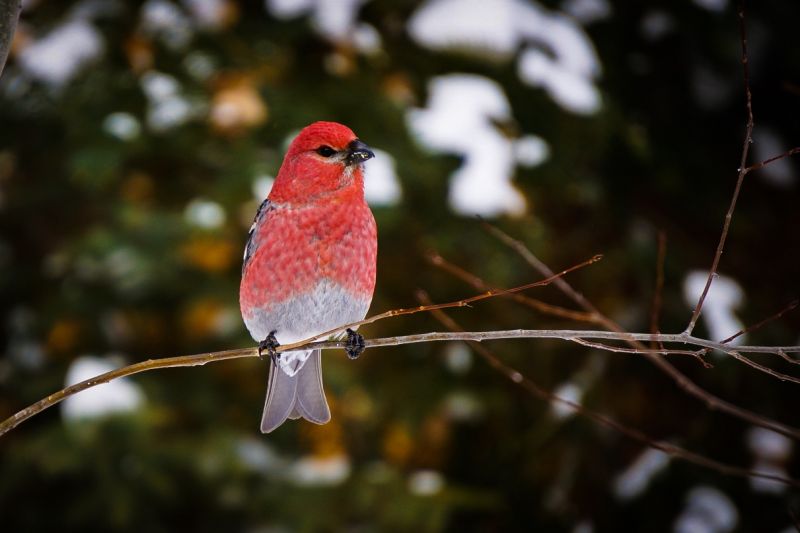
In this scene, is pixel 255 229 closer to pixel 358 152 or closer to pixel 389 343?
pixel 358 152

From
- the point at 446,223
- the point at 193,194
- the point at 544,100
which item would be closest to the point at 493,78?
the point at 544,100

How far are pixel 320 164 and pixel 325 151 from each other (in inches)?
2.4

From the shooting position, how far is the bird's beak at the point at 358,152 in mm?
1558

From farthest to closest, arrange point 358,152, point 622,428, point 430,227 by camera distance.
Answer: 1. point 430,227
2. point 622,428
3. point 358,152

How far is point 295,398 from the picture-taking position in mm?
1924

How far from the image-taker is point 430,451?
5.66 metres

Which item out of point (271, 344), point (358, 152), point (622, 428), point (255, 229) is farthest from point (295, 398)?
point (622, 428)

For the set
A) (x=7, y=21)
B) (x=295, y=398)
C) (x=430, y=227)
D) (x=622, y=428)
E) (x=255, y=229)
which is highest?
(x=430, y=227)

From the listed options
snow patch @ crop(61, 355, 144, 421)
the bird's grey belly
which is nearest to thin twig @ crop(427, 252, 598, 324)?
the bird's grey belly

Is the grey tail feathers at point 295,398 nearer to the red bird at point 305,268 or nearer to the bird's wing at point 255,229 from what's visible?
the red bird at point 305,268

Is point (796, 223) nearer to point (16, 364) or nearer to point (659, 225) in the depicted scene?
point (659, 225)

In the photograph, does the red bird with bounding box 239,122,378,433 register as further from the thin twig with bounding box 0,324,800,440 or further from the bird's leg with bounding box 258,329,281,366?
the thin twig with bounding box 0,324,800,440

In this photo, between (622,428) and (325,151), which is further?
(622,428)

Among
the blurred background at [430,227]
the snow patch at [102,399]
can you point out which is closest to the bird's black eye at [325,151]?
the blurred background at [430,227]
